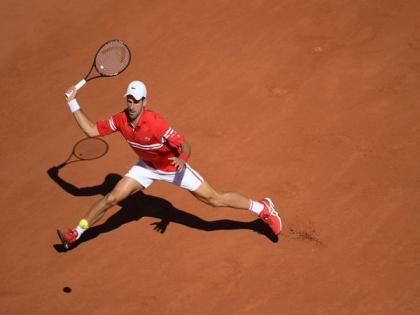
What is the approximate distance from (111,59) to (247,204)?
8.52 feet

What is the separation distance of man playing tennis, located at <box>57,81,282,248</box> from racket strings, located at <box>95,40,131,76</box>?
0.95 metres

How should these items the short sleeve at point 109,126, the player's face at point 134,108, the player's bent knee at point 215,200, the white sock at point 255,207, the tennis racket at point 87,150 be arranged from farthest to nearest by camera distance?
1. the tennis racket at point 87,150
2. the white sock at point 255,207
3. the player's bent knee at point 215,200
4. the short sleeve at point 109,126
5. the player's face at point 134,108

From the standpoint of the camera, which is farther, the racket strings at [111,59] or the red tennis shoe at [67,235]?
the racket strings at [111,59]

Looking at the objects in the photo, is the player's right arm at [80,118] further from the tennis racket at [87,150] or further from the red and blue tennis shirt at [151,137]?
the tennis racket at [87,150]

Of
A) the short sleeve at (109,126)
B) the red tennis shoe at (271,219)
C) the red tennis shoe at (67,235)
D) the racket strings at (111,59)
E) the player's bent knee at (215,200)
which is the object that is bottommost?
the red tennis shoe at (271,219)

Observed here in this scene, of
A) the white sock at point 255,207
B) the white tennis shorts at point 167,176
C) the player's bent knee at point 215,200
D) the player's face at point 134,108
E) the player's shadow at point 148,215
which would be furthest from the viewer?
the player's shadow at point 148,215

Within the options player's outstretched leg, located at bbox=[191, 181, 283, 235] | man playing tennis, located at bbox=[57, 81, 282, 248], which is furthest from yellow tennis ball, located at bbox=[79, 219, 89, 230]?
player's outstretched leg, located at bbox=[191, 181, 283, 235]

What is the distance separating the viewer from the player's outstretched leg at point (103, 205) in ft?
19.7

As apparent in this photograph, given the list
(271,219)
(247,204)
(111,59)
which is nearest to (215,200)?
(247,204)

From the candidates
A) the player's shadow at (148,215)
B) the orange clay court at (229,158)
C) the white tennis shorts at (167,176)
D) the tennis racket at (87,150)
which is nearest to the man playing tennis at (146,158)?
the white tennis shorts at (167,176)

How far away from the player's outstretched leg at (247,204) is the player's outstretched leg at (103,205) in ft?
2.48

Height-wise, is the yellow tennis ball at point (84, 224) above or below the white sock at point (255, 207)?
above

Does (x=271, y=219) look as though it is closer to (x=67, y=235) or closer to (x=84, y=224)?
(x=84, y=224)

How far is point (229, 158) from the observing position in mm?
7527
